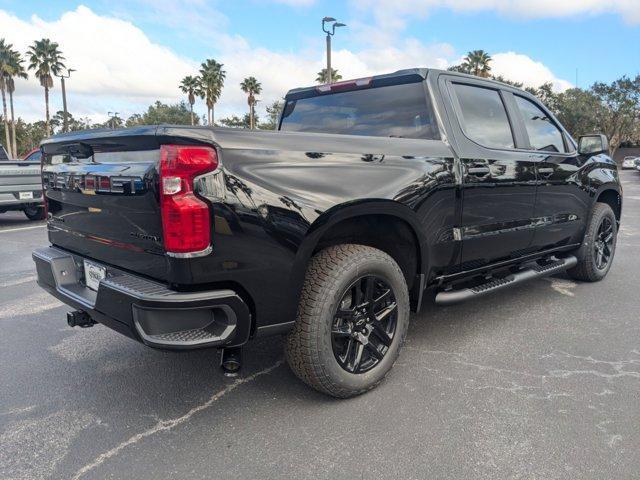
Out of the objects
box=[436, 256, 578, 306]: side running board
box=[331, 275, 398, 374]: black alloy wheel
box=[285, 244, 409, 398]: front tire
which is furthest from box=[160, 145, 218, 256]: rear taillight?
box=[436, 256, 578, 306]: side running board

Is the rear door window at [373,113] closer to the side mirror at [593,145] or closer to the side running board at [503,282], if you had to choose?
the side running board at [503,282]

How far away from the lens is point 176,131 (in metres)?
2.22

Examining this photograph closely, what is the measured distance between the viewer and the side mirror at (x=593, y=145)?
4684mm

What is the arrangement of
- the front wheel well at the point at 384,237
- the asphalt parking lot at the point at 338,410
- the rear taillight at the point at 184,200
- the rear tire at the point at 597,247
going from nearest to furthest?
the rear taillight at the point at 184,200 < the asphalt parking lot at the point at 338,410 < the front wheel well at the point at 384,237 < the rear tire at the point at 597,247

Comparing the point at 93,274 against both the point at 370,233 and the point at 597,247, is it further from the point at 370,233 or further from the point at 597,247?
the point at 597,247

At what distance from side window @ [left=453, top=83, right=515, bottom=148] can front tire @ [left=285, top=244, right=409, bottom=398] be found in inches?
52.6

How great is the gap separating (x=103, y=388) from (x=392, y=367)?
1768 millimetres

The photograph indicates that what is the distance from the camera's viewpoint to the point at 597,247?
5293 mm

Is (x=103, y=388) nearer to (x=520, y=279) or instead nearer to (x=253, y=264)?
(x=253, y=264)

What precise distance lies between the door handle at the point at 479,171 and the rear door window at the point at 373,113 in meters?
0.32

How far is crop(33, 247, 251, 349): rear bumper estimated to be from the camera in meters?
2.23

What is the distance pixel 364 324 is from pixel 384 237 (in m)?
0.58

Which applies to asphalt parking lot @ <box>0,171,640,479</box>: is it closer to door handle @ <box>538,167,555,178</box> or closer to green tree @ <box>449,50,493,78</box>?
door handle @ <box>538,167,555,178</box>

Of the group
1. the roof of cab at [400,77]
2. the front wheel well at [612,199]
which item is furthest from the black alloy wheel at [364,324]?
the front wheel well at [612,199]
